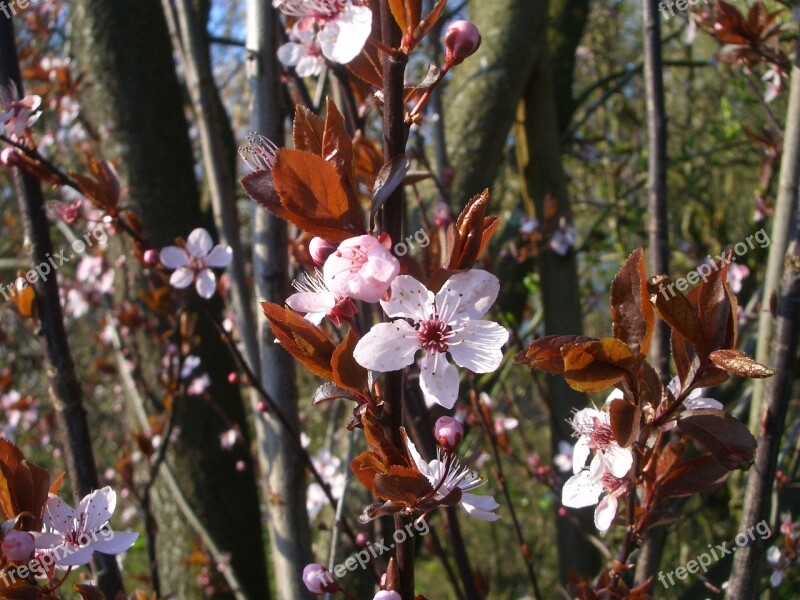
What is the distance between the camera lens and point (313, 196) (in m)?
0.57

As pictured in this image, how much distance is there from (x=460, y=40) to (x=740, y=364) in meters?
0.37

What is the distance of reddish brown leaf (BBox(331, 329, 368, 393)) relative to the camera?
58 centimetres

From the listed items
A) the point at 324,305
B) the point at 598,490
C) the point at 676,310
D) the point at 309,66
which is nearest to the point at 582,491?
the point at 598,490

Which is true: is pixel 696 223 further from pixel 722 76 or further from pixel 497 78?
pixel 497 78

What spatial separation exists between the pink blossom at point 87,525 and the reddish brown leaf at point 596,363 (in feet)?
1.54

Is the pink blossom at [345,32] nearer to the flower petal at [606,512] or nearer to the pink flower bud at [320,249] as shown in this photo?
the pink flower bud at [320,249]

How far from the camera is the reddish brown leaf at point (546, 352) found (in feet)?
1.98

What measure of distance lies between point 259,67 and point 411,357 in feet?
3.39

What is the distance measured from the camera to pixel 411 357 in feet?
1.94

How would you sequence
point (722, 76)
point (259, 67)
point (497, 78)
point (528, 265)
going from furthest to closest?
point (722, 76) → point (528, 265) → point (497, 78) → point (259, 67)

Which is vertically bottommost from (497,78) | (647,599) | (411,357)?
(647,599)

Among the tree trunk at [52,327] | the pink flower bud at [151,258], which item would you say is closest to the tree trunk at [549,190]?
the pink flower bud at [151,258]

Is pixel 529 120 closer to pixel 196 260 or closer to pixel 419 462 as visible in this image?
pixel 196 260

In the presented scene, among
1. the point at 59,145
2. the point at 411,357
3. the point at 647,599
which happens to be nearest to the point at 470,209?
the point at 411,357
